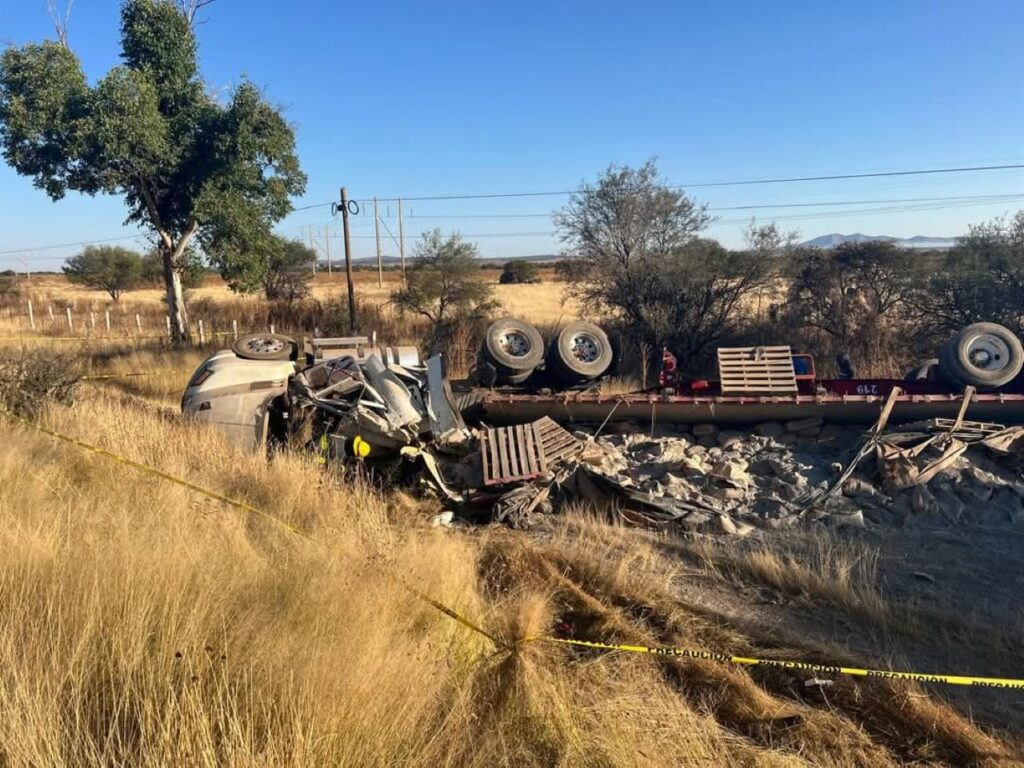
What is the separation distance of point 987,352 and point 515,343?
21.6ft

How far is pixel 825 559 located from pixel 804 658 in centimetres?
180

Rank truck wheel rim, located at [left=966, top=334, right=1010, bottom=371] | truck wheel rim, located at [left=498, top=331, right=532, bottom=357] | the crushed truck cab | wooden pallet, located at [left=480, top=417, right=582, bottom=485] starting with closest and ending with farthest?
wooden pallet, located at [left=480, top=417, right=582, bottom=485] < the crushed truck cab < truck wheel rim, located at [left=966, top=334, right=1010, bottom=371] < truck wheel rim, located at [left=498, top=331, right=532, bottom=357]

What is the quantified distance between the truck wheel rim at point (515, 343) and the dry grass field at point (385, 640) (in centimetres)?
488

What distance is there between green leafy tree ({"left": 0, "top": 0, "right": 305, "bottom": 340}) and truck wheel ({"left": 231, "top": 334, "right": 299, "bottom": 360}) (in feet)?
26.8

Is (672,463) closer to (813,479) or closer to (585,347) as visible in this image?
(813,479)

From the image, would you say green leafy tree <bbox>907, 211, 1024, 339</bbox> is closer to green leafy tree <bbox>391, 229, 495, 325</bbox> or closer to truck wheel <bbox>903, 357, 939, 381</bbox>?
truck wheel <bbox>903, 357, 939, 381</bbox>

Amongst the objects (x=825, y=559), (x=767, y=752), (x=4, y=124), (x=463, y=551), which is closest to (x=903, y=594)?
(x=825, y=559)

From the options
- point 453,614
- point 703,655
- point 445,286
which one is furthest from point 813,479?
point 445,286

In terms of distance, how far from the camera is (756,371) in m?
9.67

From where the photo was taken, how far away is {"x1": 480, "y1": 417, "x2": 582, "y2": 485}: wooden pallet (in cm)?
799

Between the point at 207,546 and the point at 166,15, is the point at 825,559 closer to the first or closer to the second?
the point at 207,546

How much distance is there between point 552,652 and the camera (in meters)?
3.99

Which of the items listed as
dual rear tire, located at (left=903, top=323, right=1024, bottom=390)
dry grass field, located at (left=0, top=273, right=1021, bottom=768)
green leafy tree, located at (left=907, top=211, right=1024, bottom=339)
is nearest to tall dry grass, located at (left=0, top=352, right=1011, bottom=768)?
dry grass field, located at (left=0, top=273, right=1021, bottom=768)

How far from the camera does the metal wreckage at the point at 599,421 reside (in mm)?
7863
